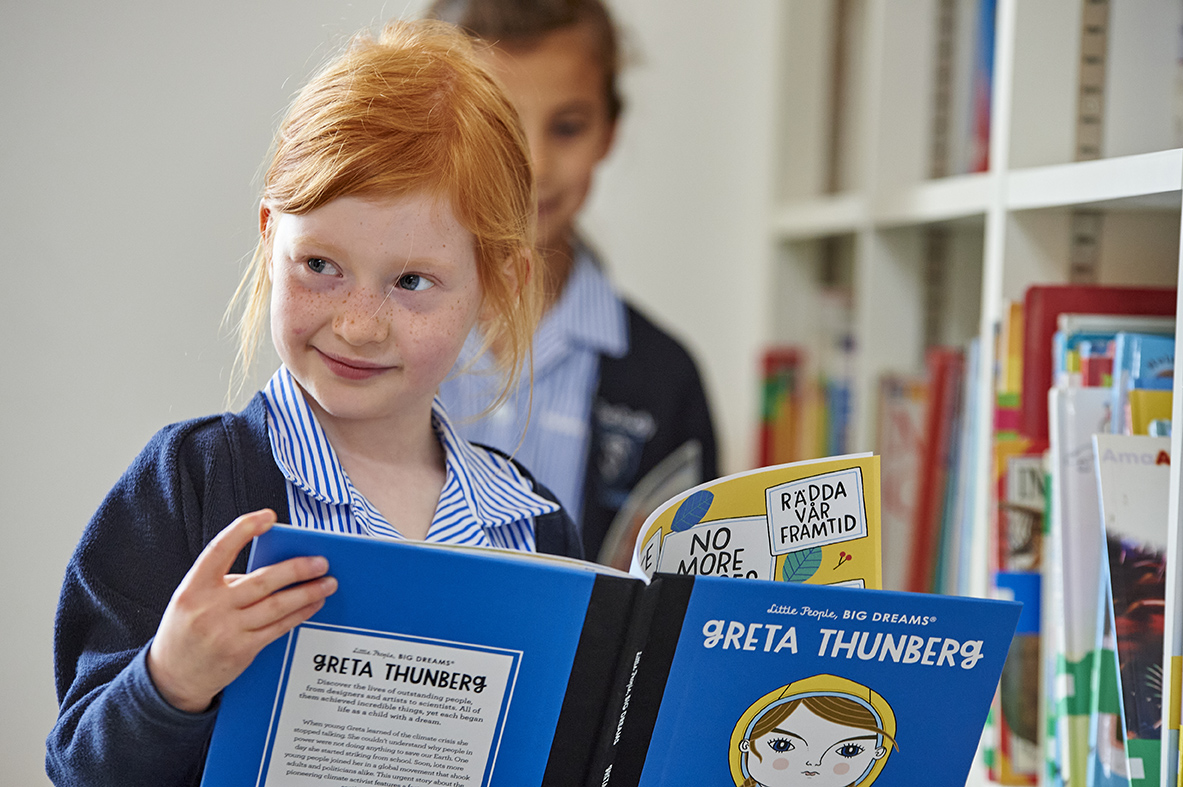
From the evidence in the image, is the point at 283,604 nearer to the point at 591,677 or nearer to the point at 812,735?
the point at 591,677

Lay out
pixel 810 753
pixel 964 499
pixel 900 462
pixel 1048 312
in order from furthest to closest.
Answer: pixel 900 462, pixel 964 499, pixel 1048 312, pixel 810 753

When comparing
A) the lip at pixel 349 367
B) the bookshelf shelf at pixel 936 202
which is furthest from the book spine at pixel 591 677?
the bookshelf shelf at pixel 936 202

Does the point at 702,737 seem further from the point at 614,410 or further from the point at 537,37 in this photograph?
the point at 537,37

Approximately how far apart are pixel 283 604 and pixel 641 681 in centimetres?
21

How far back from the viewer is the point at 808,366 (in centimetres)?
188

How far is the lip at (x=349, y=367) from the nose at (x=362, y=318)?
2 cm

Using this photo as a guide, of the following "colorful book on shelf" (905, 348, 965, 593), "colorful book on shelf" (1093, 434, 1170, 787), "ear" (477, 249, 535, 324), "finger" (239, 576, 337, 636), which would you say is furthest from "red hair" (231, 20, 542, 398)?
"colorful book on shelf" (905, 348, 965, 593)

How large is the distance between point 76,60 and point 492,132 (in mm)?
1019

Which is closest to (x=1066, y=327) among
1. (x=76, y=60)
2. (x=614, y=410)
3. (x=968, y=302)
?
(x=968, y=302)

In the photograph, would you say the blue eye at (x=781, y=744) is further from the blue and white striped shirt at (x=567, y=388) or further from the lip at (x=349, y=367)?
the blue and white striped shirt at (x=567, y=388)

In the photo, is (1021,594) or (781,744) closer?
(781,744)

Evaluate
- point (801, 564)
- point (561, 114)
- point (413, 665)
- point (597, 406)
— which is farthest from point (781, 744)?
point (561, 114)

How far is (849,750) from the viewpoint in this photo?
0.63 metres

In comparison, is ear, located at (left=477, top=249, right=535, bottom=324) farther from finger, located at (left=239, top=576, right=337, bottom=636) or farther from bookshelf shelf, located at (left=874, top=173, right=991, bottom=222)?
bookshelf shelf, located at (left=874, top=173, right=991, bottom=222)
